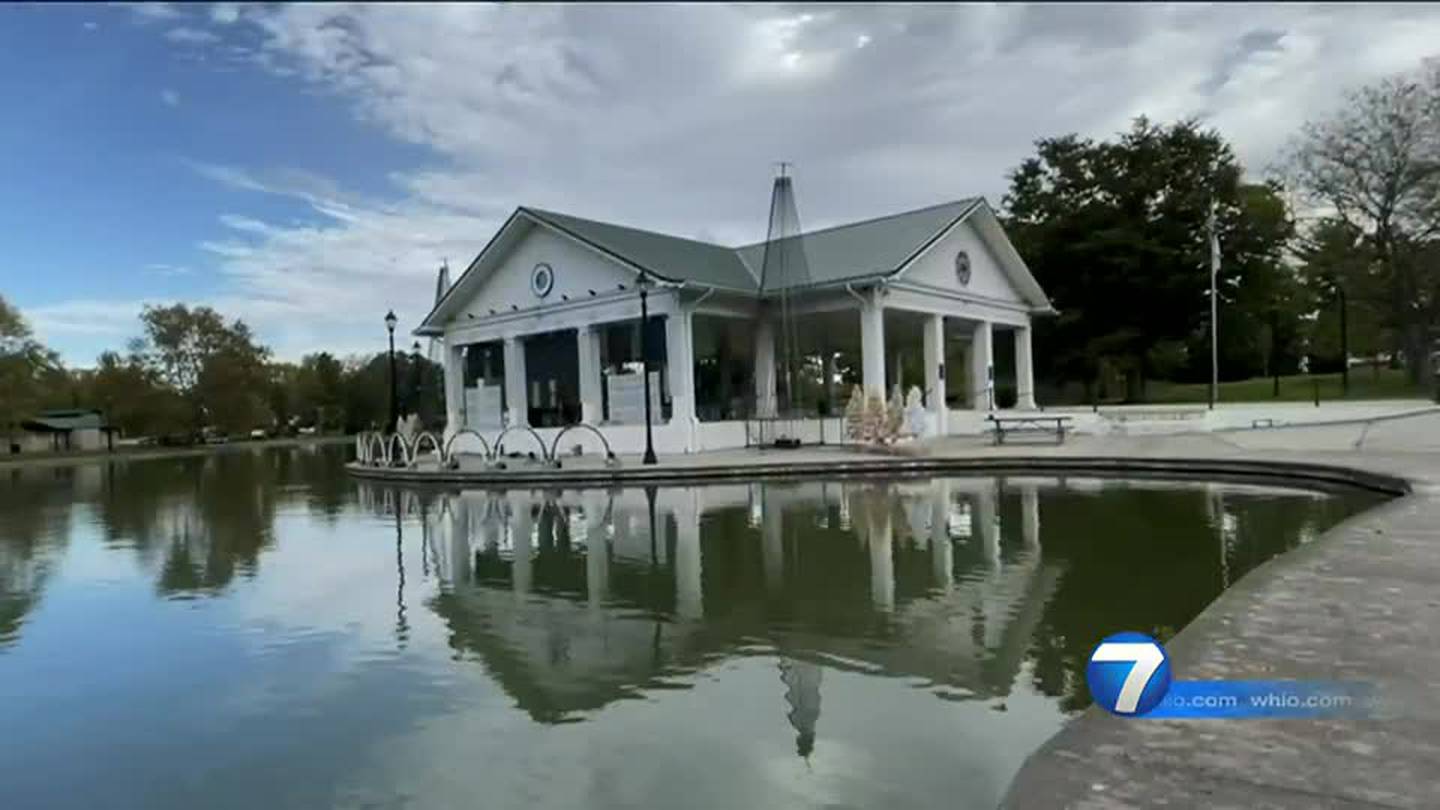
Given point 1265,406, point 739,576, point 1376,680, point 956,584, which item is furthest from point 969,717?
point 1265,406

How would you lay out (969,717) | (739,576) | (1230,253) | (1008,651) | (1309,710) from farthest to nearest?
(1230,253)
(739,576)
(1008,651)
(969,717)
(1309,710)

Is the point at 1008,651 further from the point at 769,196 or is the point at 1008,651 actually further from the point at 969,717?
the point at 769,196

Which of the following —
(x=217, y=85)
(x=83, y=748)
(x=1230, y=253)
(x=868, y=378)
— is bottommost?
(x=83, y=748)

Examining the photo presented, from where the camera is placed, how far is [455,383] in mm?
29078

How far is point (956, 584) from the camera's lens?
6910mm

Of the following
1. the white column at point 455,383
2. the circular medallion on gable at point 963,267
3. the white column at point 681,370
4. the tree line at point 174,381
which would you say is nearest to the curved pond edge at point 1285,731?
the white column at point 681,370

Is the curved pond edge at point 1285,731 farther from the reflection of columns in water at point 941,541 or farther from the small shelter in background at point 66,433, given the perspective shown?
the small shelter in background at point 66,433

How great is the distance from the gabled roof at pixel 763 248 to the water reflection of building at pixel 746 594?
1048 centimetres

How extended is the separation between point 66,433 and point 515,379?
5053 centimetres

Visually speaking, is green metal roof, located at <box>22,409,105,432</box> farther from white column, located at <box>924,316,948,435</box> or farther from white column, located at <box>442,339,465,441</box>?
white column, located at <box>924,316,948,435</box>

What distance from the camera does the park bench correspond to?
20981 mm

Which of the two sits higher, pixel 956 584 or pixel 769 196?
pixel 769 196

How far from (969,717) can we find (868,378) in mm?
17704

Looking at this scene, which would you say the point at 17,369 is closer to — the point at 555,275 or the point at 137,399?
the point at 137,399
